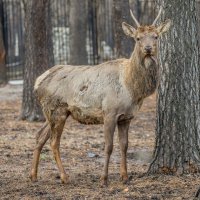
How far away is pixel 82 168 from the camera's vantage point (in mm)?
10000

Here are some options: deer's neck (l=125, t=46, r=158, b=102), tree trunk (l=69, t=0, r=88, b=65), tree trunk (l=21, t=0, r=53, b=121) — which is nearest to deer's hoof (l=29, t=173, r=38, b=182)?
deer's neck (l=125, t=46, r=158, b=102)

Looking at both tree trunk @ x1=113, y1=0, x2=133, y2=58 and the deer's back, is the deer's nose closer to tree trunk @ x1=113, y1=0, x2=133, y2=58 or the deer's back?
the deer's back

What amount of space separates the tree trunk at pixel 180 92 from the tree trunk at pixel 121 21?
8.23 meters

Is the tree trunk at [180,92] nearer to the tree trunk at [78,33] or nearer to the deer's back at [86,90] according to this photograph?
the deer's back at [86,90]

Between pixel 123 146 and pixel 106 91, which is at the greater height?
pixel 106 91

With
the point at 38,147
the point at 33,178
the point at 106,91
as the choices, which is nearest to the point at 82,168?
the point at 38,147

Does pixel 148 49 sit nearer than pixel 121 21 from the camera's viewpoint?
Yes

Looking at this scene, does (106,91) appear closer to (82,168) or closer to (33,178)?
(33,178)

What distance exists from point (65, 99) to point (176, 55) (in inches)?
59.0

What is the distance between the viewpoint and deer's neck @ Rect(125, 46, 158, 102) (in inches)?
322

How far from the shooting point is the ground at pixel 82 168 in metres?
7.89

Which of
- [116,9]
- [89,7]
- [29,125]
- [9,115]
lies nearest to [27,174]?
[29,125]

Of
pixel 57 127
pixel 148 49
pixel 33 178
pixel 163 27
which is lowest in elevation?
pixel 33 178

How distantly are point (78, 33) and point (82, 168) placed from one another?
15590mm
